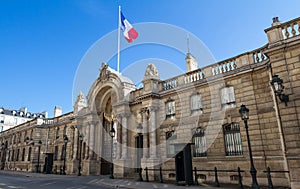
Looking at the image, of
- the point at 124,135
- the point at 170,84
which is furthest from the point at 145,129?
the point at 170,84

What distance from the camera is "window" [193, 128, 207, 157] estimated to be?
16.7 m

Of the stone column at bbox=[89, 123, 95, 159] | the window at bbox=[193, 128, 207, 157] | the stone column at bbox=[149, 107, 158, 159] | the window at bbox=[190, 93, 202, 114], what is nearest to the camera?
the window at bbox=[193, 128, 207, 157]

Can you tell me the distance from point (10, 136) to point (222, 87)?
49.8 meters

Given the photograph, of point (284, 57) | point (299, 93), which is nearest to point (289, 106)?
point (299, 93)

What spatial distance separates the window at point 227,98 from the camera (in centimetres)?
1571

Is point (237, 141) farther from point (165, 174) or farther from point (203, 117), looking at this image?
point (165, 174)

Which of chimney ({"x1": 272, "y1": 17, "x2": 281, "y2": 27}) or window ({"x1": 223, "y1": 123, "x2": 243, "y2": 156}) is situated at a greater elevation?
chimney ({"x1": 272, "y1": 17, "x2": 281, "y2": 27})

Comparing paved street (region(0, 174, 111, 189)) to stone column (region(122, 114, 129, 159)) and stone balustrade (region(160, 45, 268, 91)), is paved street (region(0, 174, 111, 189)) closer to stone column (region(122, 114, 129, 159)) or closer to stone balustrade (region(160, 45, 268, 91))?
stone column (region(122, 114, 129, 159))

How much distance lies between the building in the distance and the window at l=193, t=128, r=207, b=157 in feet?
224

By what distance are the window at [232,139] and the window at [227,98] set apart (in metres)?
1.37

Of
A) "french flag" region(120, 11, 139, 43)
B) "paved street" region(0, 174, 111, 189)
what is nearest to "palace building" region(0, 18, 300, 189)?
"paved street" region(0, 174, 111, 189)

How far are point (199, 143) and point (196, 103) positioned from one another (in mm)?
3079

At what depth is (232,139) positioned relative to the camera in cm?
1520

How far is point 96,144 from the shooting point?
2673cm
